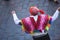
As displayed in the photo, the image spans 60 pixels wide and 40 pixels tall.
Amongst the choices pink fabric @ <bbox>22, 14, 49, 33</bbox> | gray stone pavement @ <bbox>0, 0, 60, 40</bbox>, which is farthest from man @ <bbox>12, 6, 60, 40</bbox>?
gray stone pavement @ <bbox>0, 0, 60, 40</bbox>

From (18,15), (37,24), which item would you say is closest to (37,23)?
(37,24)

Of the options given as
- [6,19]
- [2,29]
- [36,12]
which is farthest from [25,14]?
[36,12]

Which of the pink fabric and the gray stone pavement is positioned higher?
the gray stone pavement

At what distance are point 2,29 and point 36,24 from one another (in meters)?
2.83

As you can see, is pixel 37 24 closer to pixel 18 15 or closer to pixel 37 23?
pixel 37 23

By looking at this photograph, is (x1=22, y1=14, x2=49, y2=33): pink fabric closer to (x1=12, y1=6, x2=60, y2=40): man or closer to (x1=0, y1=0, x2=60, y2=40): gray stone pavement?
(x1=12, y1=6, x2=60, y2=40): man

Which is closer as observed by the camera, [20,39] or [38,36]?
[38,36]

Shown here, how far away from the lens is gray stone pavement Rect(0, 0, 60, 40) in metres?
6.55

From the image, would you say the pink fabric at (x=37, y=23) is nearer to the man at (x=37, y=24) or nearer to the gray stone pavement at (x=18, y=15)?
the man at (x=37, y=24)

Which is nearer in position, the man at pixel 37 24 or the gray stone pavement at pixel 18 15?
the man at pixel 37 24

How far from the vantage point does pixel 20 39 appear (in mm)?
6348

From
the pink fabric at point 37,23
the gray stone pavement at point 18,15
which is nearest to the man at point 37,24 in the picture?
the pink fabric at point 37,23

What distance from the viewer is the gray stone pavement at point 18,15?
655 centimetres

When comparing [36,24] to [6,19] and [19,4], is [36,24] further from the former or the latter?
[19,4]
